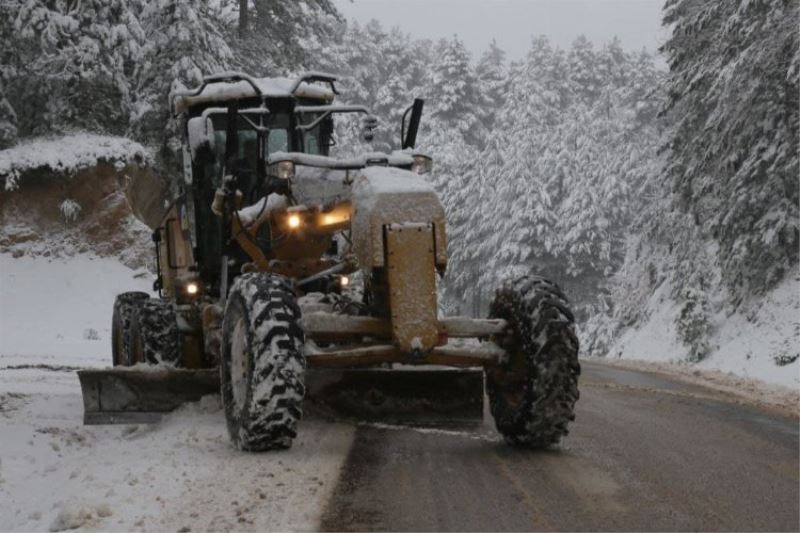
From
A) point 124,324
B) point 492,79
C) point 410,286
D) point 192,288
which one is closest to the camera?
point 410,286

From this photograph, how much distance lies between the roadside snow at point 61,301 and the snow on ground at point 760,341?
1166 centimetres

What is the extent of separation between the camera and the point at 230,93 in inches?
396

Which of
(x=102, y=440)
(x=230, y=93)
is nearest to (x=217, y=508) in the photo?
(x=102, y=440)

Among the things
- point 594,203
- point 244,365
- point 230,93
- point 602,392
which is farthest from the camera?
point 594,203

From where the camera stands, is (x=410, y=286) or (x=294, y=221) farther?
(x=294, y=221)

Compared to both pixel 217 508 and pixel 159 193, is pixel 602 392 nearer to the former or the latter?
pixel 217 508

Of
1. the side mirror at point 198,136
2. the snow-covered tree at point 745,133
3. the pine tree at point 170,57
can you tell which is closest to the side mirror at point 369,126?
the side mirror at point 198,136

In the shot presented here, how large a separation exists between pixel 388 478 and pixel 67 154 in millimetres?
19893

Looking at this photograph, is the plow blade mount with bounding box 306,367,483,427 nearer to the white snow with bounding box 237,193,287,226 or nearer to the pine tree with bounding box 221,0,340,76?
the white snow with bounding box 237,193,287,226

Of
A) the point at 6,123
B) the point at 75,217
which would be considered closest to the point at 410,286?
the point at 75,217

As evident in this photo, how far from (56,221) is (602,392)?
1644cm

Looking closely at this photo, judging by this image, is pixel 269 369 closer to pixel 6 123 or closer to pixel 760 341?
pixel 760 341

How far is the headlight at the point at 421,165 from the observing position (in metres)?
7.70

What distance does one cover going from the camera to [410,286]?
266 inches
